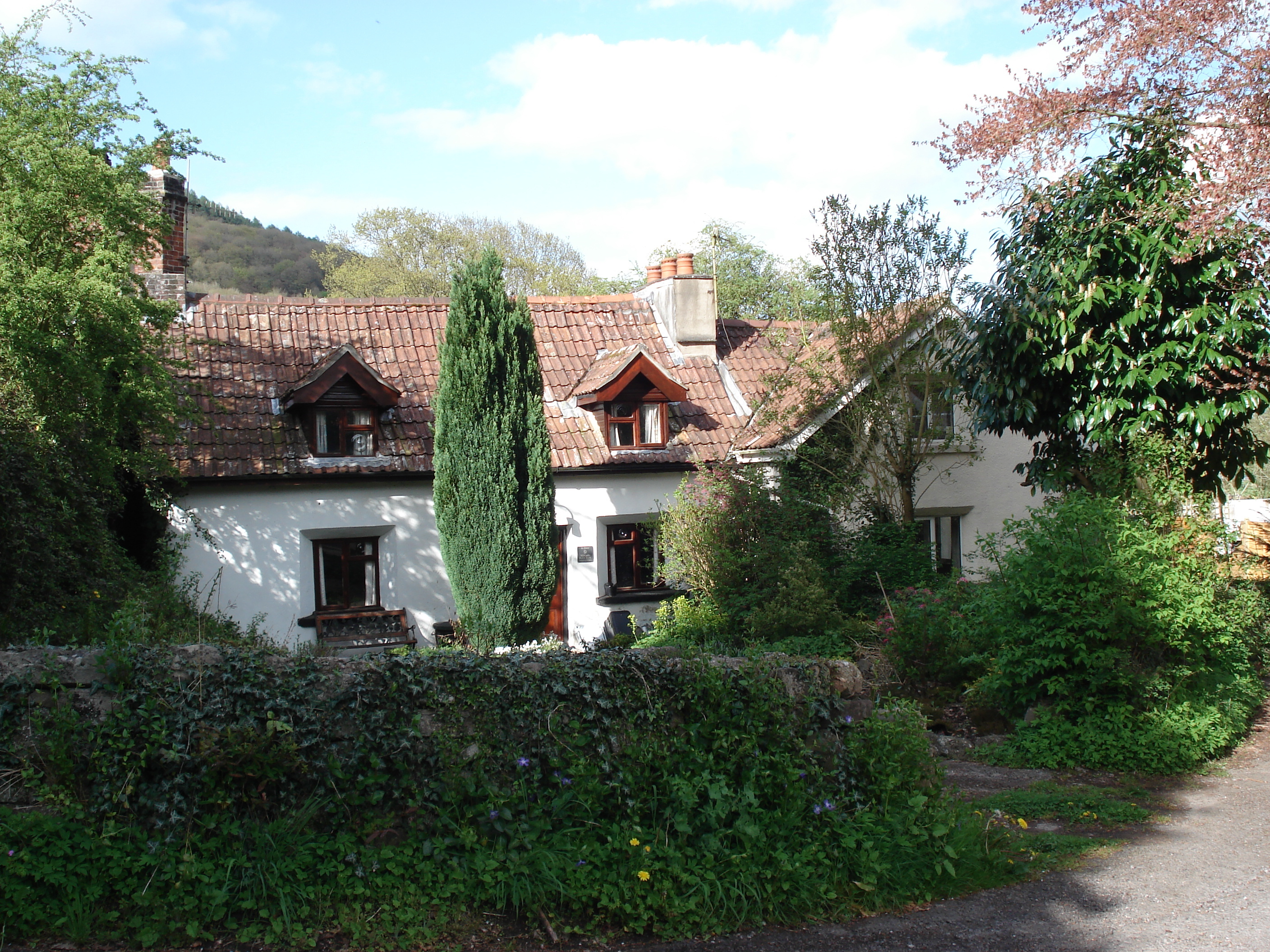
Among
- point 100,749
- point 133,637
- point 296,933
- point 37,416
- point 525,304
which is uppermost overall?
A: point 525,304

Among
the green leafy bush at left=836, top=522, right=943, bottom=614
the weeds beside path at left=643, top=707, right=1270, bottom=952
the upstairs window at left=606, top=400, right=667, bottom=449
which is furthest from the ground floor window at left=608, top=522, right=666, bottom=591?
the weeds beside path at left=643, top=707, right=1270, bottom=952

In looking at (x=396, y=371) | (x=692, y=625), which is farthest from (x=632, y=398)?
(x=692, y=625)

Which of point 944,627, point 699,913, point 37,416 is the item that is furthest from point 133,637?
point 944,627

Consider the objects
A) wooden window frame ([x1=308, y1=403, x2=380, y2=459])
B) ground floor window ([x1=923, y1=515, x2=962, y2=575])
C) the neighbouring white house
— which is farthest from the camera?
ground floor window ([x1=923, y1=515, x2=962, y2=575])

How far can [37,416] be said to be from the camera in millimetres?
10367

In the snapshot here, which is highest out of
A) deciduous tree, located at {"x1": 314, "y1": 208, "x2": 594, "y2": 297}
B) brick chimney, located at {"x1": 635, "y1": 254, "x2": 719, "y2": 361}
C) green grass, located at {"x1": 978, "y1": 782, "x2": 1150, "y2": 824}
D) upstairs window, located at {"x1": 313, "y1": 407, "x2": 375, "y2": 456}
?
deciduous tree, located at {"x1": 314, "y1": 208, "x2": 594, "y2": 297}

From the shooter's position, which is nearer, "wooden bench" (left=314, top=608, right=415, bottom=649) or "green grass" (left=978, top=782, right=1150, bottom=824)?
"green grass" (left=978, top=782, right=1150, bottom=824)

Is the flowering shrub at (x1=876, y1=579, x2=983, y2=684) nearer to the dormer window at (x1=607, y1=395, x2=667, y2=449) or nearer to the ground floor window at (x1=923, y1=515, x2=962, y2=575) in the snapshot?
the dormer window at (x1=607, y1=395, x2=667, y2=449)

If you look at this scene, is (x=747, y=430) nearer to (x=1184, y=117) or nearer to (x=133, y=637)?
(x=1184, y=117)

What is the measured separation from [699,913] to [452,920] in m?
1.23

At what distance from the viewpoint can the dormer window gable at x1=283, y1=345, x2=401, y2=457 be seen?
15000 mm

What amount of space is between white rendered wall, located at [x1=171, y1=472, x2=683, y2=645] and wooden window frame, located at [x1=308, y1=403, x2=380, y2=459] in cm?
53

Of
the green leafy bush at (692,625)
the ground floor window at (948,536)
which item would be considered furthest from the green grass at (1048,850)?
the ground floor window at (948,536)

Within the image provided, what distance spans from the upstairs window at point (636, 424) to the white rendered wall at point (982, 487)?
5.03 metres
